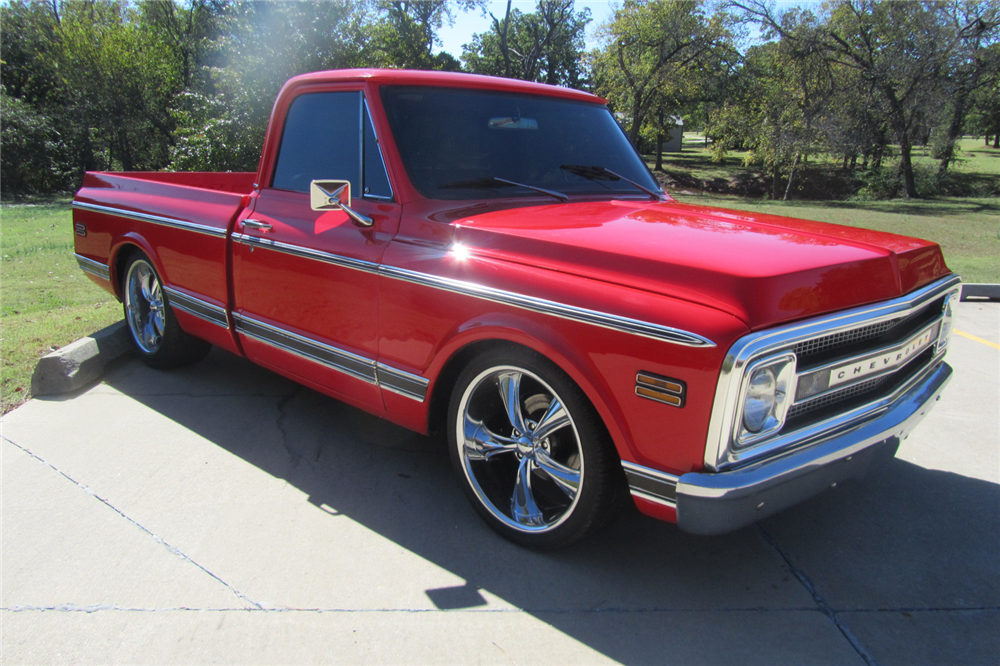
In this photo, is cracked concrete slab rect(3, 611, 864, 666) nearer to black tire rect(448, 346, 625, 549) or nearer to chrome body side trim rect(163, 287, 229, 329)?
black tire rect(448, 346, 625, 549)

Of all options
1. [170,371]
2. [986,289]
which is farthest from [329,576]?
[986,289]

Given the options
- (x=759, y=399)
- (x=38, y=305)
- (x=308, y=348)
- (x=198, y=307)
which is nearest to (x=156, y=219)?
(x=198, y=307)

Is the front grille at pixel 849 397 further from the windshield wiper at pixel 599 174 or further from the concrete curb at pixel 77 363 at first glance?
the concrete curb at pixel 77 363

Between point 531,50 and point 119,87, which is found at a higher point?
point 531,50

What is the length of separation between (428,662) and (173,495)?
5.62 ft

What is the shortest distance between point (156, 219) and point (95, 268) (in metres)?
1.14

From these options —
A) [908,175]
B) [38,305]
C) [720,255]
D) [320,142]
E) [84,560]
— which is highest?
[908,175]

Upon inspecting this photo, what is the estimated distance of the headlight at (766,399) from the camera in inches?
84.9

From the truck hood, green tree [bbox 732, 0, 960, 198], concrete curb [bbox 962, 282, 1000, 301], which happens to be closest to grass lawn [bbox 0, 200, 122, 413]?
the truck hood

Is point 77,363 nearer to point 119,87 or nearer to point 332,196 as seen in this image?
point 332,196

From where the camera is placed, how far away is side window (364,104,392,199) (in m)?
3.24

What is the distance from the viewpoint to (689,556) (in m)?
2.88

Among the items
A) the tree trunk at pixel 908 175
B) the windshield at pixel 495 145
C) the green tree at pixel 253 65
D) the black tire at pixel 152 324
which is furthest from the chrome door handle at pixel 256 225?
the tree trunk at pixel 908 175

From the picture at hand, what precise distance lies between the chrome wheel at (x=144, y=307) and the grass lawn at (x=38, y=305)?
70cm
